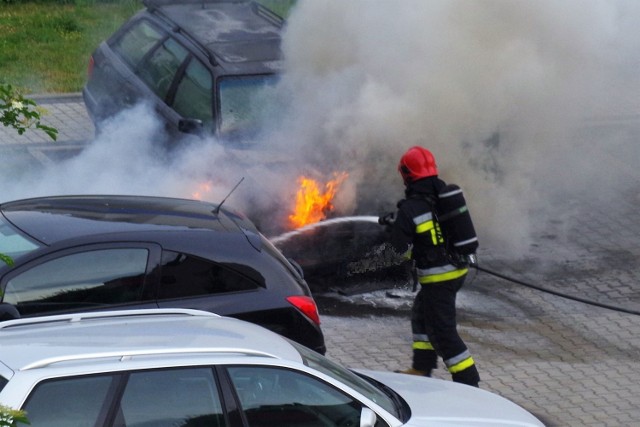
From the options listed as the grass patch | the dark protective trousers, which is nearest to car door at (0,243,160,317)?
the dark protective trousers

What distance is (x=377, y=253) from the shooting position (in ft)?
30.8

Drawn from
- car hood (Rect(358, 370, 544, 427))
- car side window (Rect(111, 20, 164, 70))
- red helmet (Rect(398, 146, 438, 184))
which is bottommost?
car hood (Rect(358, 370, 544, 427))

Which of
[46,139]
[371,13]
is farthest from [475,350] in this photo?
[46,139]

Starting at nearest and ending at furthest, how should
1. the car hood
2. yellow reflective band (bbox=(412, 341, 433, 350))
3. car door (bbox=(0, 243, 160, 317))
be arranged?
1. the car hood
2. car door (bbox=(0, 243, 160, 317))
3. yellow reflective band (bbox=(412, 341, 433, 350))

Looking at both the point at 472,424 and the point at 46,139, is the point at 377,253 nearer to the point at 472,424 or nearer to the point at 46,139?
the point at 472,424

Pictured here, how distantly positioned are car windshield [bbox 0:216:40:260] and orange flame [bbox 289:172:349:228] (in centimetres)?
296

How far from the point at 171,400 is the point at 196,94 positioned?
5934 mm

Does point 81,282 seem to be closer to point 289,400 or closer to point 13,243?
point 13,243

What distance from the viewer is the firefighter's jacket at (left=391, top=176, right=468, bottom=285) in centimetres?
756

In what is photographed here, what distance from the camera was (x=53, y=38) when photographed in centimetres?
1711

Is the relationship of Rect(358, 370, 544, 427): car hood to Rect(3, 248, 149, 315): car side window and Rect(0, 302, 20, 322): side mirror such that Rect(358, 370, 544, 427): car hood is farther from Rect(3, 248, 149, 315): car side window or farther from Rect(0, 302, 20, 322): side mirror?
Rect(0, 302, 20, 322): side mirror

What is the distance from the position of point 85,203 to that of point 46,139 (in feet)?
19.6

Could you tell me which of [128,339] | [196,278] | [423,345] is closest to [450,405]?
[128,339]

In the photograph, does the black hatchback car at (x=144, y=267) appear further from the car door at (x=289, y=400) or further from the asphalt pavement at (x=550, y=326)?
the car door at (x=289, y=400)
